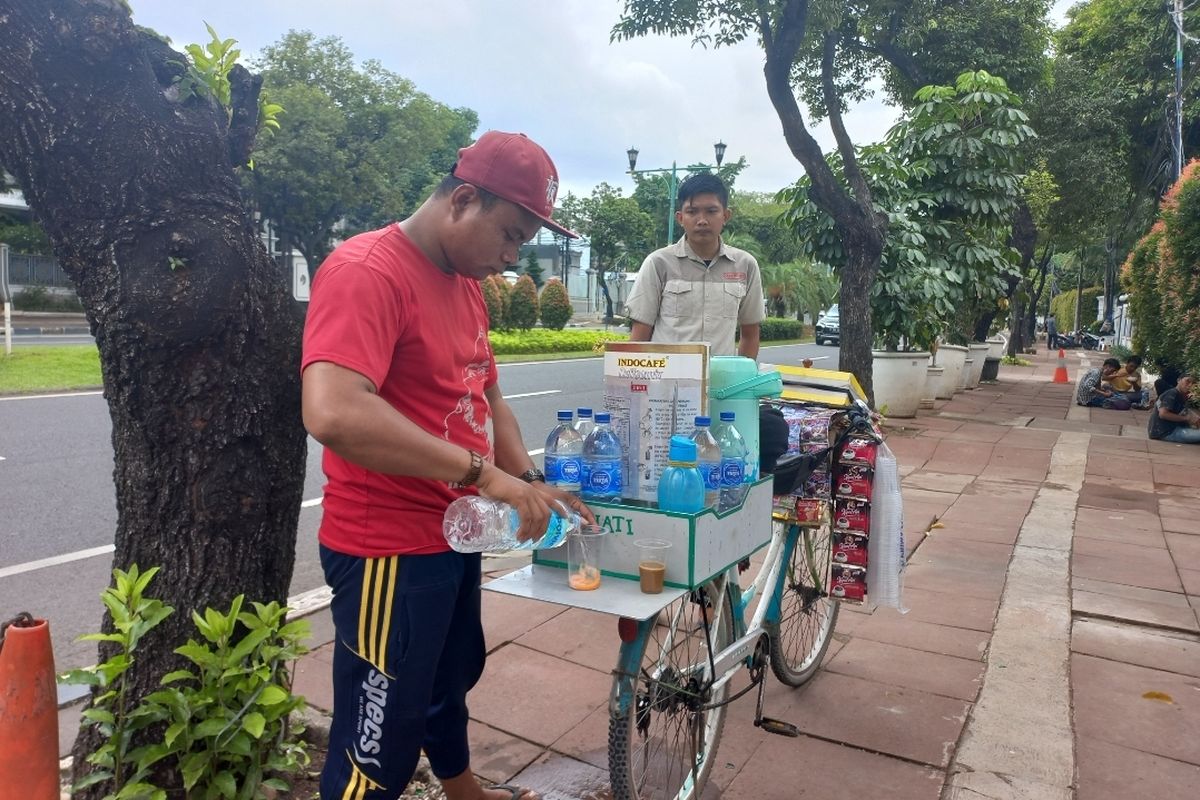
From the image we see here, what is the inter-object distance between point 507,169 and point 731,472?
977 millimetres

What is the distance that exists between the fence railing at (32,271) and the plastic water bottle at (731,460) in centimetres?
3660

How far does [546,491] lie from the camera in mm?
2004

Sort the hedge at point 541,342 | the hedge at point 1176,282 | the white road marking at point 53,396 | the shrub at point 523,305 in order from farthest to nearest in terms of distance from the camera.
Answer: the shrub at point 523,305 < the hedge at point 541,342 < the white road marking at point 53,396 < the hedge at point 1176,282

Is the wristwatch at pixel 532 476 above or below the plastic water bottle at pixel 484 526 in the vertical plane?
above

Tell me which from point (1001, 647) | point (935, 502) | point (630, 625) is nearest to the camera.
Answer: point (630, 625)

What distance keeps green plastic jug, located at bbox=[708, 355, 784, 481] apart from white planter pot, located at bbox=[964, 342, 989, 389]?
1499 centimetres

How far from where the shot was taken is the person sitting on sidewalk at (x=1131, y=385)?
13.9m

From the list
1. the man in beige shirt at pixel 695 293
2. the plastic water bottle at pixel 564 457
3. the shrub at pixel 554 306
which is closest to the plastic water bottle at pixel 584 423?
the plastic water bottle at pixel 564 457

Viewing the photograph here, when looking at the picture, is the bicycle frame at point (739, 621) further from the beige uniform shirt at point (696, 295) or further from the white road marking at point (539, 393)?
the white road marking at point (539, 393)

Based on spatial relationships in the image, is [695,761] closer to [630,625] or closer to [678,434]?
[630,625]

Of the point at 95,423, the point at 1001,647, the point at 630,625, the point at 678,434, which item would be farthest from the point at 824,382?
the point at 95,423

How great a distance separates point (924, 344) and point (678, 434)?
9.83m

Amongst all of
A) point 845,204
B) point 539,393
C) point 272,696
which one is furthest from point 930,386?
point 272,696

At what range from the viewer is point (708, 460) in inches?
86.4
